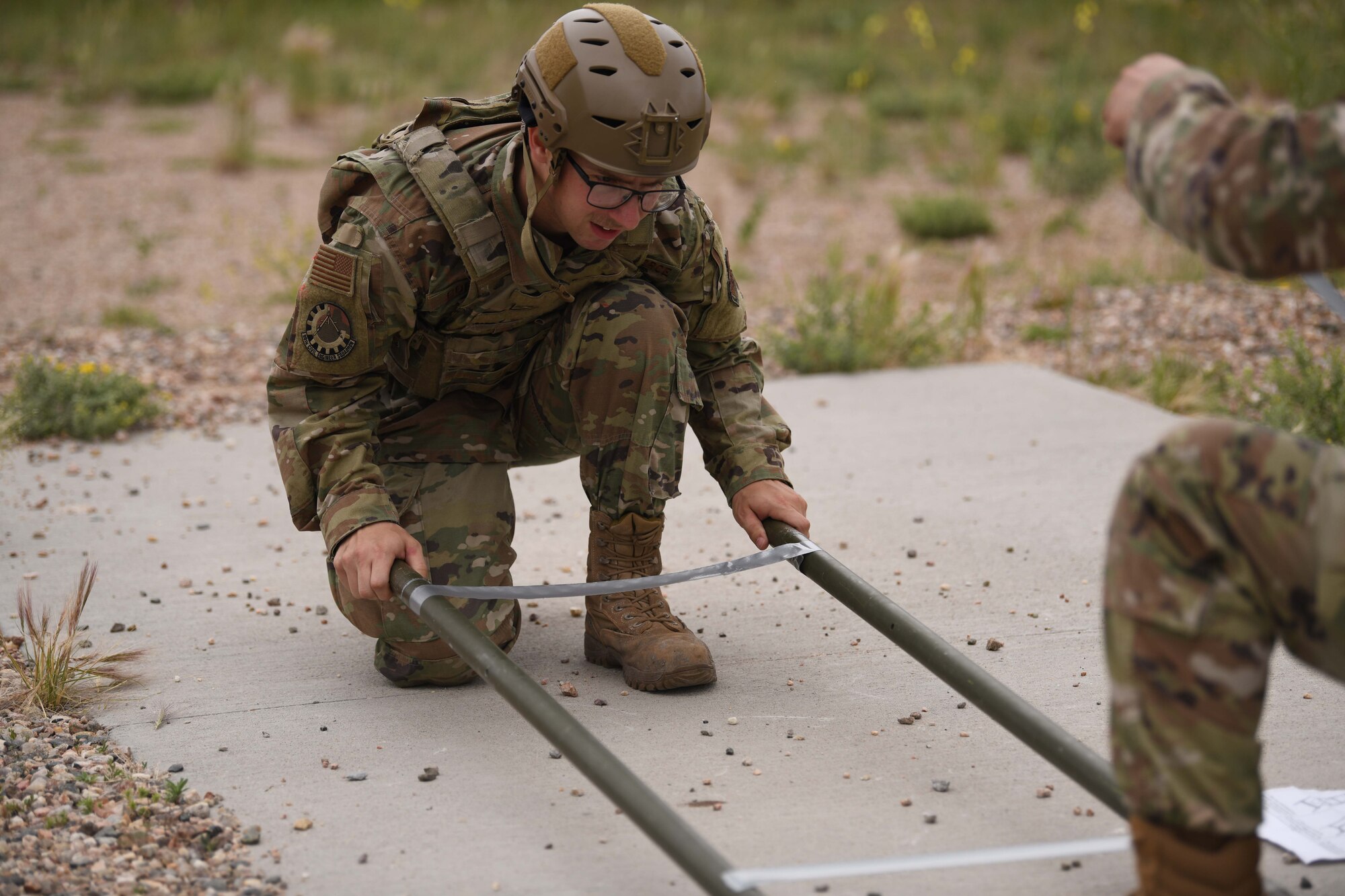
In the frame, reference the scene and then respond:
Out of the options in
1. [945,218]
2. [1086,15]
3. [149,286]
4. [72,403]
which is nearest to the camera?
[72,403]

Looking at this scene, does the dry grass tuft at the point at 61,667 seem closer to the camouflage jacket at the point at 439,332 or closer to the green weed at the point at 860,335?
the camouflage jacket at the point at 439,332

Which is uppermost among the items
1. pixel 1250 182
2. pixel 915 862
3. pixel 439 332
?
pixel 1250 182

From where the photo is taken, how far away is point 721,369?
3.31 metres

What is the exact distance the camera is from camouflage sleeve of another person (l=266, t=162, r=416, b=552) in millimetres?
2850

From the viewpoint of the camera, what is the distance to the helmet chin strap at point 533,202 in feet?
9.30

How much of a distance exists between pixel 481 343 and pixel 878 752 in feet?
4.00

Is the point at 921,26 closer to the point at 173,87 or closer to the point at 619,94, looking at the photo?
the point at 173,87

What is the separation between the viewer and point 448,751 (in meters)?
2.86

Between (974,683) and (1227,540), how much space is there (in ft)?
2.22

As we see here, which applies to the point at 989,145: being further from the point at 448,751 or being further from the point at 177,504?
the point at 448,751

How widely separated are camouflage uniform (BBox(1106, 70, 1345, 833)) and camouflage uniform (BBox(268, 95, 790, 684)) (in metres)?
1.36

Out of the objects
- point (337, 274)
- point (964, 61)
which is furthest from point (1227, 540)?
point (964, 61)

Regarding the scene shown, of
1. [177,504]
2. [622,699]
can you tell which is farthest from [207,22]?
[622,699]

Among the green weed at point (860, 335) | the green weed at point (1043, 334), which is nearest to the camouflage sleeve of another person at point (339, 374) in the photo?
the green weed at point (860, 335)
